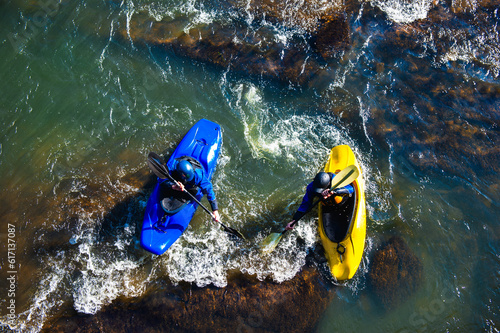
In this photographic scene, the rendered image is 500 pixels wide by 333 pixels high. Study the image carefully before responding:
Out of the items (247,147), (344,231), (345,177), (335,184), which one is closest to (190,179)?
(247,147)

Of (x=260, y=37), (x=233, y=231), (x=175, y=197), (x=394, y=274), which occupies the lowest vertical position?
(x=394, y=274)

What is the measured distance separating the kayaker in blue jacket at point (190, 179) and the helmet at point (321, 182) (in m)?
1.64

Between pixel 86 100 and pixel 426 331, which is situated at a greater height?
pixel 86 100

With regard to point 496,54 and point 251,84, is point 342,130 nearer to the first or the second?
point 251,84

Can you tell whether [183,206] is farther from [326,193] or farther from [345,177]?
[345,177]

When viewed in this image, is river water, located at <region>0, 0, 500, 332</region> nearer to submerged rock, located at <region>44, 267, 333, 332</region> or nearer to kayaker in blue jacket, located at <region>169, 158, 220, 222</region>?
submerged rock, located at <region>44, 267, 333, 332</region>

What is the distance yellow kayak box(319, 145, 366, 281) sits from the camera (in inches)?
181

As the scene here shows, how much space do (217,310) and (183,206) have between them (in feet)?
5.51

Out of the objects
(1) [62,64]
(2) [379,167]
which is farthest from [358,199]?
(1) [62,64]

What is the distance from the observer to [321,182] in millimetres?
4465

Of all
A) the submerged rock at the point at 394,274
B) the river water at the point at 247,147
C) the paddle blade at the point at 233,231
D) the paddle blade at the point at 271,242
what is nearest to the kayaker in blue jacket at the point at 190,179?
the paddle blade at the point at 233,231

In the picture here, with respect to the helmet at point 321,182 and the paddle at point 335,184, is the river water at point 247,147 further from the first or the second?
the helmet at point 321,182

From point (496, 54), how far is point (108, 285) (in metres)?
9.09

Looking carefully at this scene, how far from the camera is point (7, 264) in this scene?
4.95 metres
